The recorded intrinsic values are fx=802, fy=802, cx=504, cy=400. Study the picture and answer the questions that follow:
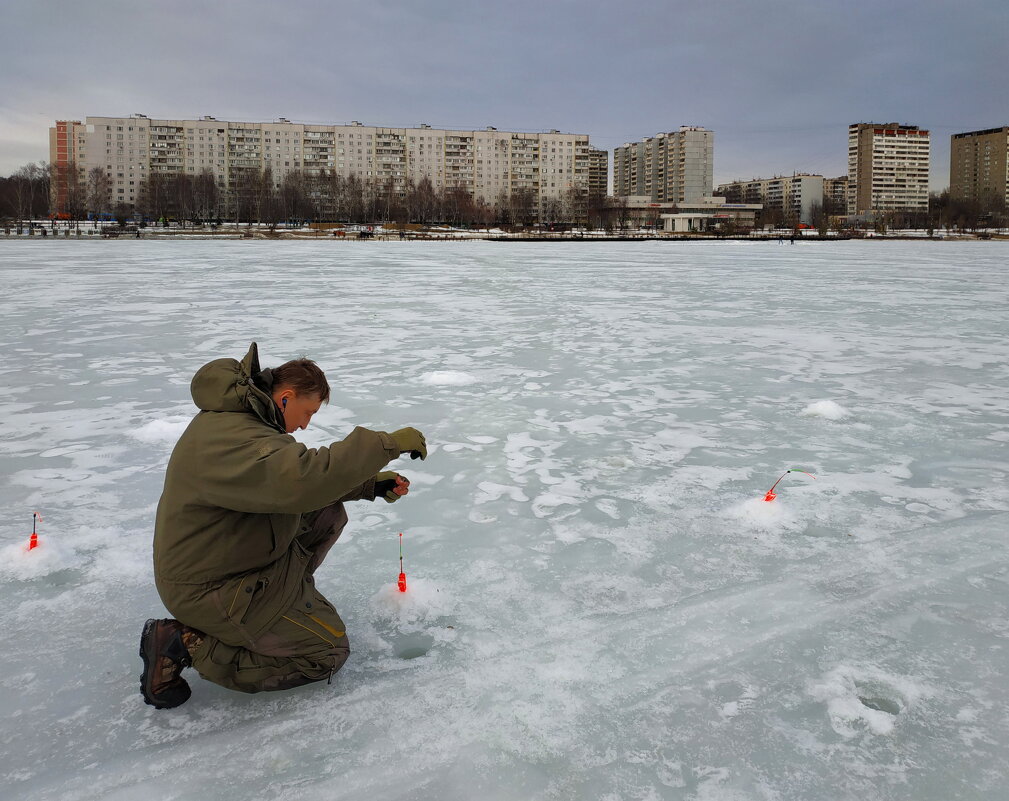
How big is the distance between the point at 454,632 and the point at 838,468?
2749 millimetres

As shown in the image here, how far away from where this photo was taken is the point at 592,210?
413ft

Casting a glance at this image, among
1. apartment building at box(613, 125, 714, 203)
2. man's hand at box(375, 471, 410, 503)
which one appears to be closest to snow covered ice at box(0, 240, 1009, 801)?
man's hand at box(375, 471, 410, 503)

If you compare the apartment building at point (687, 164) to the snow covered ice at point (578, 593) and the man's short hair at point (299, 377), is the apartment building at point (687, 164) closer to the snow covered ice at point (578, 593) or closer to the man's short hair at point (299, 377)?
the snow covered ice at point (578, 593)

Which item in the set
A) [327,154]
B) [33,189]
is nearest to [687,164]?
[327,154]

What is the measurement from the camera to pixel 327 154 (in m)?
133

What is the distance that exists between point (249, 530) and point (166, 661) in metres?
0.47

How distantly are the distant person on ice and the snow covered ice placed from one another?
0.43ft

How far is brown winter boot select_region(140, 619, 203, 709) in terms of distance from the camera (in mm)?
2279

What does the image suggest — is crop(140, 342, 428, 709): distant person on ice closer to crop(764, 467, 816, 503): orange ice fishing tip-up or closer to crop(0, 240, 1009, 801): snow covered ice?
crop(0, 240, 1009, 801): snow covered ice

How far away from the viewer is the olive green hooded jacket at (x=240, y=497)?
6.56ft

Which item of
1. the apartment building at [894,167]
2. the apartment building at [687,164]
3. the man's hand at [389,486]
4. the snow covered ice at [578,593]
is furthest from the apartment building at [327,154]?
the man's hand at [389,486]

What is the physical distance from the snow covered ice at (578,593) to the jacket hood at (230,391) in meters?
0.90

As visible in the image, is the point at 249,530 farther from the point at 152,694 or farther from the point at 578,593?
the point at 578,593

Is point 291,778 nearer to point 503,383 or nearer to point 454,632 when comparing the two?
point 454,632
